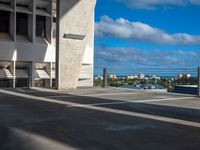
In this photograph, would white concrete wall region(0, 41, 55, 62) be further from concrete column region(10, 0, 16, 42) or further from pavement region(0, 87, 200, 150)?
pavement region(0, 87, 200, 150)

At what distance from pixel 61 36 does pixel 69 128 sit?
1039cm

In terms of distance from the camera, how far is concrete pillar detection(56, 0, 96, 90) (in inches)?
630

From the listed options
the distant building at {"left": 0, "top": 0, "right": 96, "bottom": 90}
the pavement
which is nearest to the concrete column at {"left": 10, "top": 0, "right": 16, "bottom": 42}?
the distant building at {"left": 0, "top": 0, "right": 96, "bottom": 90}

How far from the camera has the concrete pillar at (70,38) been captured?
16.0 m

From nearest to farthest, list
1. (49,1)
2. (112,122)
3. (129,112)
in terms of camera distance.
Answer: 1. (112,122)
2. (129,112)
3. (49,1)

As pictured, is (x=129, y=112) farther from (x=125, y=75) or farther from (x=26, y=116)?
(x=125, y=75)

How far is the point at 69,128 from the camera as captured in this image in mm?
6039

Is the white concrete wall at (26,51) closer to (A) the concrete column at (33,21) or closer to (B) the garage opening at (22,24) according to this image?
(A) the concrete column at (33,21)

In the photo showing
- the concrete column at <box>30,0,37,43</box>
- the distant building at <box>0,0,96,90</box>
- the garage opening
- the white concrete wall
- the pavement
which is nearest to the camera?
the pavement

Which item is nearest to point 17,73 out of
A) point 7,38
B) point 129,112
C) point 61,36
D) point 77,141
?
point 7,38

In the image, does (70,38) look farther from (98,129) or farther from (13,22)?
(98,129)

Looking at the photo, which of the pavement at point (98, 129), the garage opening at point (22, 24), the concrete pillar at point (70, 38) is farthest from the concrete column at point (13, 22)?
the pavement at point (98, 129)

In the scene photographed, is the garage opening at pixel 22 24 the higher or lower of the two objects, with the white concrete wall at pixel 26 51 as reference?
higher

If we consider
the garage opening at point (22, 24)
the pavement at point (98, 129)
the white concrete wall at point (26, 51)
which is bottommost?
the pavement at point (98, 129)
